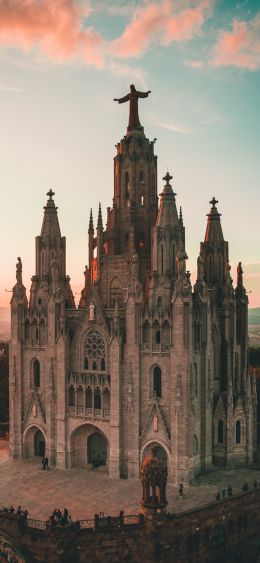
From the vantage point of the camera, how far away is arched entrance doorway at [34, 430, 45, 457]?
4525cm

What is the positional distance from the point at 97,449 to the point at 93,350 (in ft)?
25.0

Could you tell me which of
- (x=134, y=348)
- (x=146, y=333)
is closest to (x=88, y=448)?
(x=134, y=348)

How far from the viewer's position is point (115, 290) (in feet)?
148

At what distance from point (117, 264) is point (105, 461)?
49.1 ft

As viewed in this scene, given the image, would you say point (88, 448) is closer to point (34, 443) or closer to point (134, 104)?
point (34, 443)

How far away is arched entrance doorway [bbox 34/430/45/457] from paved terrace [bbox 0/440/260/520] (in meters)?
1.93

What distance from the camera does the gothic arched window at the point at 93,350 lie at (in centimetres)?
4203

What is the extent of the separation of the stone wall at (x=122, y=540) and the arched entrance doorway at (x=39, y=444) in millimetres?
11799

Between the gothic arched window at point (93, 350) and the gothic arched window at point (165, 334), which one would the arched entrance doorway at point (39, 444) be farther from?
the gothic arched window at point (165, 334)

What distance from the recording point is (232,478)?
39.8m

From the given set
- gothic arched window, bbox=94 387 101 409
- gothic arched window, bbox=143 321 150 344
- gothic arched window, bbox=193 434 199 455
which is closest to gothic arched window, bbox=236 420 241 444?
gothic arched window, bbox=193 434 199 455

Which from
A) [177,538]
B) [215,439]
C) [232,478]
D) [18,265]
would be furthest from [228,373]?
[18,265]

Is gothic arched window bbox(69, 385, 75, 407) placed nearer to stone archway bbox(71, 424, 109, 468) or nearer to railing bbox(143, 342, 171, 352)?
stone archway bbox(71, 424, 109, 468)

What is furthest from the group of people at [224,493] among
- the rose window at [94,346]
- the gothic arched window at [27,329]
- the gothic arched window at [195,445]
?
the gothic arched window at [27,329]
